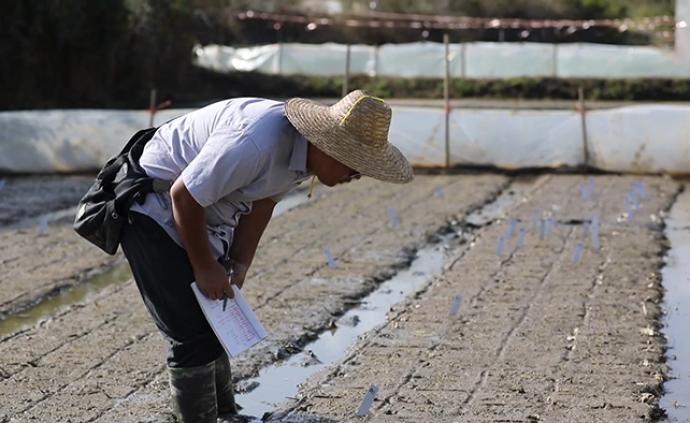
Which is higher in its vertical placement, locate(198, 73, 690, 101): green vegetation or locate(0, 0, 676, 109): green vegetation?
locate(0, 0, 676, 109): green vegetation

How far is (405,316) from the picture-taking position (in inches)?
270

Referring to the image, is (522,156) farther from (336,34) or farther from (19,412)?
(336,34)

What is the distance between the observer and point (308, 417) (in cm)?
497

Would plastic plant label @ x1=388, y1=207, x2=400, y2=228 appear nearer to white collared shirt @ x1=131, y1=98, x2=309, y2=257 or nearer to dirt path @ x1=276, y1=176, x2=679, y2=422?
dirt path @ x1=276, y1=176, x2=679, y2=422

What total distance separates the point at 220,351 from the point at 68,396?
3.68 feet

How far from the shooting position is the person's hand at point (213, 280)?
419cm

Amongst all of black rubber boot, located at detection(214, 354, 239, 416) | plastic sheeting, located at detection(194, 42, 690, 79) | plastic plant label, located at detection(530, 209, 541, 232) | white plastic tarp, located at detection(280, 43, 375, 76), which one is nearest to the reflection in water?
plastic plant label, located at detection(530, 209, 541, 232)

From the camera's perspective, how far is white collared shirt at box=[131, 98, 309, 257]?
153 inches

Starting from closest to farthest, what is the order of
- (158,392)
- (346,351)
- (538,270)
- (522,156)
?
1. (158,392)
2. (346,351)
3. (538,270)
4. (522,156)

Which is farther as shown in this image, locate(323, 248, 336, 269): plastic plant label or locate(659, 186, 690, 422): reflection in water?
locate(323, 248, 336, 269): plastic plant label

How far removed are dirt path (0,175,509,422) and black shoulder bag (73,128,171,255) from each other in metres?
0.95

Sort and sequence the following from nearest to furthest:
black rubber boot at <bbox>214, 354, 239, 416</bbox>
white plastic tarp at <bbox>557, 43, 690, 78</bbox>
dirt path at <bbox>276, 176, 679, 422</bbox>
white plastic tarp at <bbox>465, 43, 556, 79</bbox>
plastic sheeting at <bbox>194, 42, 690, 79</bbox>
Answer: black rubber boot at <bbox>214, 354, 239, 416</bbox> < dirt path at <bbox>276, 176, 679, 422</bbox> < white plastic tarp at <bbox>557, 43, 690, 78</bbox> < plastic sheeting at <bbox>194, 42, 690, 79</bbox> < white plastic tarp at <bbox>465, 43, 556, 79</bbox>

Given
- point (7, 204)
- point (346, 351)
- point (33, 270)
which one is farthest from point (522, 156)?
point (346, 351)

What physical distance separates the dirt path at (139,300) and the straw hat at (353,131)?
1.55 metres
